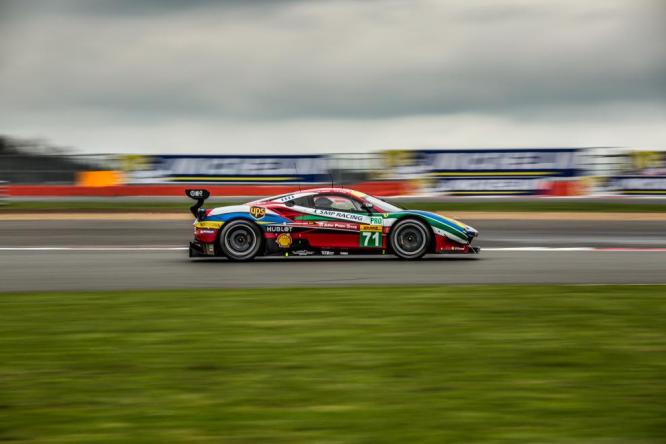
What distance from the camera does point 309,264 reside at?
13.1 meters

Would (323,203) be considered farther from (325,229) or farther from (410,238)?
(410,238)

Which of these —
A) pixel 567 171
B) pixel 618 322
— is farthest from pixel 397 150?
pixel 618 322

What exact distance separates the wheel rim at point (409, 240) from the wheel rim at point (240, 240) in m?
2.11

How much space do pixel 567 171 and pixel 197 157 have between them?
1248 cm

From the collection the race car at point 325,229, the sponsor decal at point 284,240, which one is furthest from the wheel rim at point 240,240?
the sponsor decal at point 284,240

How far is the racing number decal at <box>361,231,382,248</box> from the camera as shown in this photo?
43.0 feet

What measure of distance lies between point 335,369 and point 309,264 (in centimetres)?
712

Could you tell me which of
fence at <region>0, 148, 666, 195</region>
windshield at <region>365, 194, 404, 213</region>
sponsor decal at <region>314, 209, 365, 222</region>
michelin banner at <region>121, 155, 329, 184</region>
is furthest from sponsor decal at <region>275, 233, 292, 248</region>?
michelin banner at <region>121, 155, 329, 184</region>

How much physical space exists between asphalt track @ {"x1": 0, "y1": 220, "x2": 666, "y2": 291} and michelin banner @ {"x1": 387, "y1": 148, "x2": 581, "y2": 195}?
9.96m

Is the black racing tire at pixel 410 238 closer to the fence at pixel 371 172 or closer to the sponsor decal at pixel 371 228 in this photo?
the sponsor decal at pixel 371 228

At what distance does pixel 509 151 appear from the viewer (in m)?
29.5

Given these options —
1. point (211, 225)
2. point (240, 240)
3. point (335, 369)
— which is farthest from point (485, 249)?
point (335, 369)

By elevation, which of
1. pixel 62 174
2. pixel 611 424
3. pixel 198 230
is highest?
pixel 62 174

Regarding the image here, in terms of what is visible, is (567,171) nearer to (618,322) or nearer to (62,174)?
(62,174)
